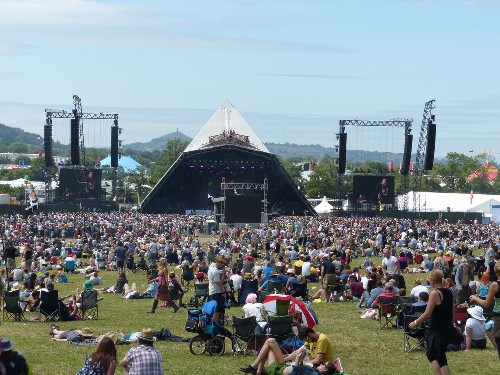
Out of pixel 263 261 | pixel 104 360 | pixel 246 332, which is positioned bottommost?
pixel 263 261

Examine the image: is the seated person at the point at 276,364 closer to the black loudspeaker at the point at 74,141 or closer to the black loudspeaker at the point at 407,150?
the black loudspeaker at the point at 74,141

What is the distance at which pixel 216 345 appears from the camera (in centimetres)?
1459

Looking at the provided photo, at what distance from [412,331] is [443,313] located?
4247 millimetres

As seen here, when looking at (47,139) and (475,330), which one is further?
(47,139)

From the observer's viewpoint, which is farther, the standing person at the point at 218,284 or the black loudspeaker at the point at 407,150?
the black loudspeaker at the point at 407,150

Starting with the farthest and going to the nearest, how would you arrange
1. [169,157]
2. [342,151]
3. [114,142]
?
[169,157] < [114,142] < [342,151]

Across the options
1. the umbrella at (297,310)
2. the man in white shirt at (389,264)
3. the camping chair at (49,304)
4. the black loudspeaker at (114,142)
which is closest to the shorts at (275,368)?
the umbrella at (297,310)

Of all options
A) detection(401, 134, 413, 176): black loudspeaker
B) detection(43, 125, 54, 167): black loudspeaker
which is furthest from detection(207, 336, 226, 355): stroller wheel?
detection(401, 134, 413, 176): black loudspeaker

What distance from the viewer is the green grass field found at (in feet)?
43.5

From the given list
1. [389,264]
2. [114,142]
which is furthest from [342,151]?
[389,264]

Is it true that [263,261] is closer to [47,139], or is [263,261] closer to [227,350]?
[227,350]

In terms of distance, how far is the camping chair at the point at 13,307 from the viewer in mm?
18672

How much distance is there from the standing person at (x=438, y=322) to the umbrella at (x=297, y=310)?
14.7ft

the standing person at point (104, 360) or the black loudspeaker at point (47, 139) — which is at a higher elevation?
the black loudspeaker at point (47, 139)
